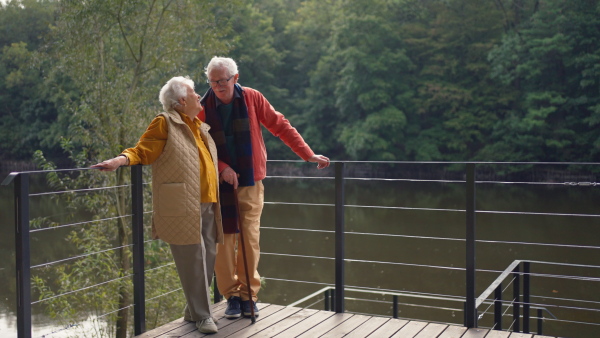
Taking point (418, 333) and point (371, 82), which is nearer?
point (418, 333)

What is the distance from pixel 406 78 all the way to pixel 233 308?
985 inches

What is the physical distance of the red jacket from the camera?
3484 millimetres

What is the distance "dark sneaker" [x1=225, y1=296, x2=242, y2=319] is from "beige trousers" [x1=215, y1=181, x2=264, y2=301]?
0.08 ft

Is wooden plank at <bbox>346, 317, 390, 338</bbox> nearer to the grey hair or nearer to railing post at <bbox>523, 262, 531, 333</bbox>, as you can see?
the grey hair

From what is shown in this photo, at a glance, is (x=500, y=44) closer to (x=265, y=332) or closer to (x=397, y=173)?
(x=397, y=173)

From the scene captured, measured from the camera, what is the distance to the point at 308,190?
24406 millimetres

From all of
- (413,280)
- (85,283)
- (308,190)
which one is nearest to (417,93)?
(308,190)

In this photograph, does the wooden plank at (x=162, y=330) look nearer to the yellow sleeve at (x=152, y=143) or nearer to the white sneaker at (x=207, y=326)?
the white sneaker at (x=207, y=326)

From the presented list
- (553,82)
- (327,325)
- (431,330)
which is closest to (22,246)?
(327,325)

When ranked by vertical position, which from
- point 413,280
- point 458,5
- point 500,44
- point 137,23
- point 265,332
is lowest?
point 413,280

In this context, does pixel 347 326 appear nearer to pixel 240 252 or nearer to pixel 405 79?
pixel 240 252

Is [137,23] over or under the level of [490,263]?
over

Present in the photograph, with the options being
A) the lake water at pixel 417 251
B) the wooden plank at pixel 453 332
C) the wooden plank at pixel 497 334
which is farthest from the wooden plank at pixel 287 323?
the lake water at pixel 417 251

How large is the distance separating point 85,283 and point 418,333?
569cm
